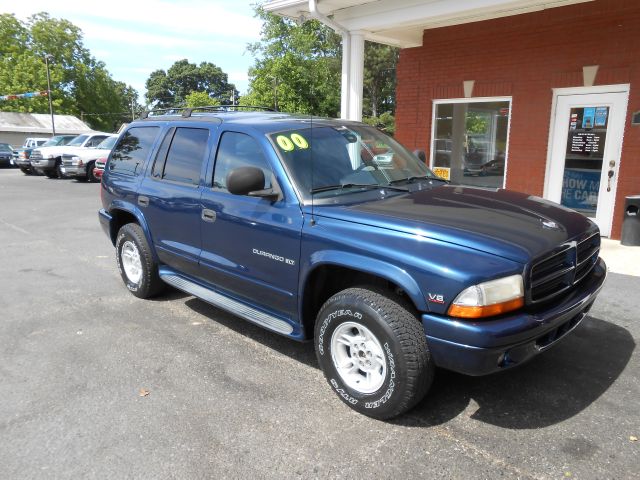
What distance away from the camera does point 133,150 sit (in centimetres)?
516

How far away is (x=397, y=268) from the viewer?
2.73 meters

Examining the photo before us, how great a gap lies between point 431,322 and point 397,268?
0.34 meters

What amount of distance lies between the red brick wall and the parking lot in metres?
3.99

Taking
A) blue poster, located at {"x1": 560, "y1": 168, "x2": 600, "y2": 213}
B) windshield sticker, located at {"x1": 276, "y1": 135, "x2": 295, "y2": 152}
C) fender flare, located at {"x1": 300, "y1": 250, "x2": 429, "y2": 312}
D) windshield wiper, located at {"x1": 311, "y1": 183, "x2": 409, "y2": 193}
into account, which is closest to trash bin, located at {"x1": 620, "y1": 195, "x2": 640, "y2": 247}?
blue poster, located at {"x1": 560, "y1": 168, "x2": 600, "y2": 213}

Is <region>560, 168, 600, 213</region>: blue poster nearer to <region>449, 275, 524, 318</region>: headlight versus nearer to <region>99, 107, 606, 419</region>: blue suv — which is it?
<region>99, 107, 606, 419</region>: blue suv

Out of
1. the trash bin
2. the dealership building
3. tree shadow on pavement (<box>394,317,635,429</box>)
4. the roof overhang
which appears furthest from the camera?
the dealership building

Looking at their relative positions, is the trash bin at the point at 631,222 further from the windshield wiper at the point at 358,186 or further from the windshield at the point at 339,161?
the windshield wiper at the point at 358,186

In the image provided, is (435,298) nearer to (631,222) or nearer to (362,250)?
(362,250)

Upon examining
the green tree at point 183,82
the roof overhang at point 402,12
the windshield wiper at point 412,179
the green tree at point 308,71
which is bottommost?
the windshield wiper at point 412,179

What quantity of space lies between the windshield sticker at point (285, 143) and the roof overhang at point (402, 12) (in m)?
4.83

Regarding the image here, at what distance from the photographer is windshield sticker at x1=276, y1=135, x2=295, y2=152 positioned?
140 inches

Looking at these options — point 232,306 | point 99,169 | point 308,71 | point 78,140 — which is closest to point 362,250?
point 232,306

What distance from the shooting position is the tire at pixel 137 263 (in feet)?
16.0

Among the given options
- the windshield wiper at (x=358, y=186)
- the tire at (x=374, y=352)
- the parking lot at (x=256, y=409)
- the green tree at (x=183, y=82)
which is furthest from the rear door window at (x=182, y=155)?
the green tree at (x=183, y=82)
